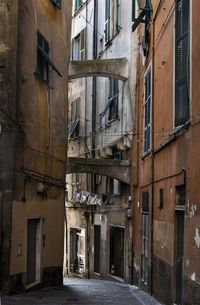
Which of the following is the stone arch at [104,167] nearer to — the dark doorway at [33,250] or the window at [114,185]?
the window at [114,185]

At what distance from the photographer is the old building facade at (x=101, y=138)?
17.0m

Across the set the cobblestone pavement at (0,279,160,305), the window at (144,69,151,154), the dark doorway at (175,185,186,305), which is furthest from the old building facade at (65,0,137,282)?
the dark doorway at (175,185,186,305)

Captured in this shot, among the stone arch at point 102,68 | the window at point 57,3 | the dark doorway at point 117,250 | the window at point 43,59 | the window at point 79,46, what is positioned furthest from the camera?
the window at point 79,46

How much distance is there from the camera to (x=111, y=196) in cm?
1894

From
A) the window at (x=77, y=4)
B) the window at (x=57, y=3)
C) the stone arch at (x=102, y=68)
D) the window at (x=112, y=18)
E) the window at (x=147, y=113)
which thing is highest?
the window at (x=77, y=4)

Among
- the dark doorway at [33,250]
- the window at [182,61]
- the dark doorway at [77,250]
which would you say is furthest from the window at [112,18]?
the window at [182,61]

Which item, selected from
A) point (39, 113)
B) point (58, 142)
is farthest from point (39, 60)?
point (58, 142)

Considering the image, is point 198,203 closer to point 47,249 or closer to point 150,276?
point 150,276

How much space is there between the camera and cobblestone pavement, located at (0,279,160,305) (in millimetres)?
10398

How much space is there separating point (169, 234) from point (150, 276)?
266 cm

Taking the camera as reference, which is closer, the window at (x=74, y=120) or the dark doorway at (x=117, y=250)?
the dark doorway at (x=117, y=250)

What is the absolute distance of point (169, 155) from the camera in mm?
10219

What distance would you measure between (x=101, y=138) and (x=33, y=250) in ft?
27.6

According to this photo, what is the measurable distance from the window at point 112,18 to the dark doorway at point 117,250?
737 cm
